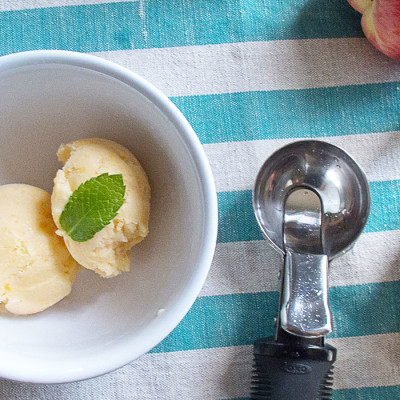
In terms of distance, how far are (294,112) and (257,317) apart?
1.26 ft

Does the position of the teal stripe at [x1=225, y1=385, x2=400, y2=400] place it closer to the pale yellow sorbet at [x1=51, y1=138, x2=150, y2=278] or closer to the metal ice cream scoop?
the metal ice cream scoop

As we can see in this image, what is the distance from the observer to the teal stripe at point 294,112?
36.5 inches

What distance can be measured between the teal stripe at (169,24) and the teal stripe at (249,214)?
1.00 ft

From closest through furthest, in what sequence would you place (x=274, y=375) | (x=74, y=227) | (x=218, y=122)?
(x=74, y=227), (x=274, y=375), (x=218, y=122)

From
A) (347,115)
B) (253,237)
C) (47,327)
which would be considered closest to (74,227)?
(47,327)

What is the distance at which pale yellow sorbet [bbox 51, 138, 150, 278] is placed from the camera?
726 millimetres

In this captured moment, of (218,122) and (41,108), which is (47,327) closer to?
(41,108)

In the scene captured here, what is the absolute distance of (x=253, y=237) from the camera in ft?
2.98

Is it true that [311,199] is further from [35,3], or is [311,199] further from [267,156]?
[35,3]

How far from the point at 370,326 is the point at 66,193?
1.92 ft

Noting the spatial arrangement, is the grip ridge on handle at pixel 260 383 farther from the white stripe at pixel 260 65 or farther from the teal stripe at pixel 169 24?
the teal stripe at pixel 169 24

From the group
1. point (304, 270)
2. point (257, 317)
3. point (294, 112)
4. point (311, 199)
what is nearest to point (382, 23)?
point (294, 112)

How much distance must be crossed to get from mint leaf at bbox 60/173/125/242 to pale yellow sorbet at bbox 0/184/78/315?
0.20 ft

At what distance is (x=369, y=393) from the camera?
2.93ft
